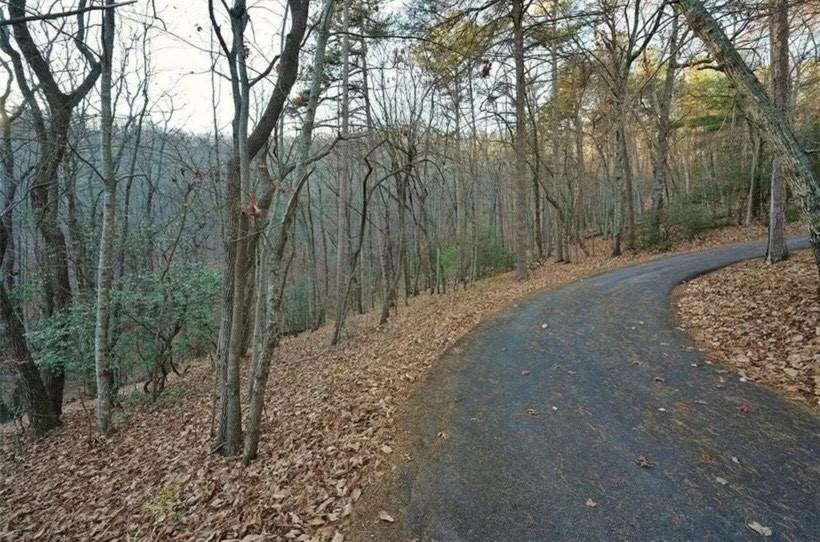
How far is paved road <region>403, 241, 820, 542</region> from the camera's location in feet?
9.59

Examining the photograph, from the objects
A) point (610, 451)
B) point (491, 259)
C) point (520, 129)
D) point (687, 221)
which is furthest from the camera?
point (491, 259)

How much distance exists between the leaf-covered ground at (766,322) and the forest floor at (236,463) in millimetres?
3999

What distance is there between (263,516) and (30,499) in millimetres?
4321

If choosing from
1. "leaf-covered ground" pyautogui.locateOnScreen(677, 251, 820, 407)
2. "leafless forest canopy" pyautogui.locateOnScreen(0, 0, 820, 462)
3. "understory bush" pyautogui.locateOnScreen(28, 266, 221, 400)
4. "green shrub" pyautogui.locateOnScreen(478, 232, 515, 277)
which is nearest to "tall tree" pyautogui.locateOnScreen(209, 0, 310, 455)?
"leafless forest canopy" pyautogui.locateOnScreen(0, 0, 820, 462)

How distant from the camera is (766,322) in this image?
5.73 m

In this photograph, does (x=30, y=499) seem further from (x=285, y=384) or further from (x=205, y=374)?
(x=205, y=374)

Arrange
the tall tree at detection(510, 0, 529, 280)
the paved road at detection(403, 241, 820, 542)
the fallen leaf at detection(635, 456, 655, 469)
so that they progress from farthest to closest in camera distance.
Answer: the tall tree at detection(510, 0, 529, 280) < the fallen leaf at detection(635, 456, 655, 469) < the paved road at detection(403, 241, 820, 542)

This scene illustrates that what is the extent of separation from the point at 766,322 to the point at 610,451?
3.97m

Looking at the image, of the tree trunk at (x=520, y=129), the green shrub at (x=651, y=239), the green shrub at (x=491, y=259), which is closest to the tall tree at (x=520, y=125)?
the tree trunk at (x=520, y=129)

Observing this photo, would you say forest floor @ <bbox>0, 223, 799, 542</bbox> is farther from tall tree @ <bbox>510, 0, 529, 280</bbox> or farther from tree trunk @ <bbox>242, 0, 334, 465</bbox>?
tall tree @ <bbox>510, 0, 529, 280</bbox>

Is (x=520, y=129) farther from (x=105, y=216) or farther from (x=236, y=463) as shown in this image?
(x=236, y=463)

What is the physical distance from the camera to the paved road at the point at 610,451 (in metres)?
2.92

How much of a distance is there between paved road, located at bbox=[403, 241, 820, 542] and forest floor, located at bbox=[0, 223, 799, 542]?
63cm

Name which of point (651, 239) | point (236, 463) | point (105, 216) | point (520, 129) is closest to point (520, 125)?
point (520, 129)
